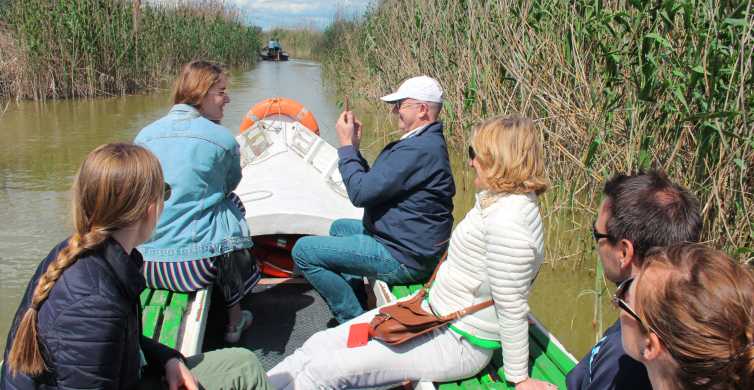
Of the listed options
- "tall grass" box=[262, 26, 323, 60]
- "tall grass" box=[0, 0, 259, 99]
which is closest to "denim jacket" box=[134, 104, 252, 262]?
"tall grass" box=[0, 0, 259, 99]

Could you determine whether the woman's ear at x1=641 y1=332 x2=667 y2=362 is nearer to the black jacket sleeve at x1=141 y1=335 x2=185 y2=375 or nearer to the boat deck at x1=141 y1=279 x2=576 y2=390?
the boat deck at x1=141 y1=279 x2=576 y2=390

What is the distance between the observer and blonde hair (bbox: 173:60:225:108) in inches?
103

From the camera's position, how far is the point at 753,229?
303cm

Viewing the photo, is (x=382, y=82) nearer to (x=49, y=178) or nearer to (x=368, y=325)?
(x=49, y=178)

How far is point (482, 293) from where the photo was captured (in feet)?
6.33

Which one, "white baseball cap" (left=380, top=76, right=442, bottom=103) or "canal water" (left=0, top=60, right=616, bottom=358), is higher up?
"white baseball cap" (left=380, top=76, right=442, bottom=103)

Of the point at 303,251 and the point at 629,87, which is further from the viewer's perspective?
the point at 629,87

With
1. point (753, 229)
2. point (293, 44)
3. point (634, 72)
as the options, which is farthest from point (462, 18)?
point (293, 44)

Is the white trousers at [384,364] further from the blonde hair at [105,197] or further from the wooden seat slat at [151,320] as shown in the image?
the blonde hair at [105,197]

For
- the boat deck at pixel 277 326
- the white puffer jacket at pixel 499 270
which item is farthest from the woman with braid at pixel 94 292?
the white puffer jacket at pixel 499 270

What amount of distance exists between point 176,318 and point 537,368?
1246 millimetres

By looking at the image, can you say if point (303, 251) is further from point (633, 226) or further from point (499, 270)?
point (633, 226)

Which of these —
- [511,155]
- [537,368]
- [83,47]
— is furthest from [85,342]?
[83,47]

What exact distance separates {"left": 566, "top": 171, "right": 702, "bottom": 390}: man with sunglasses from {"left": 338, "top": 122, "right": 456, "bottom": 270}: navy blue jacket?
0.97 metres
